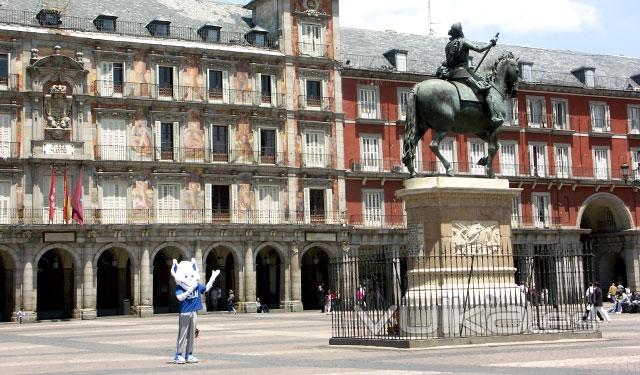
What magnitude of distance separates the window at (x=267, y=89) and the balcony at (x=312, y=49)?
99.0 inches

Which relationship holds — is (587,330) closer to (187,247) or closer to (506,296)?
(506,296)

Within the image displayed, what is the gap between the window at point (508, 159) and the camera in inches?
2463

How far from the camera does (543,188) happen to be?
63.8 meters

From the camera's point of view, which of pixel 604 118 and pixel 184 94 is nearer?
pixel 184 94

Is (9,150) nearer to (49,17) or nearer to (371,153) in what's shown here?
(49,17)

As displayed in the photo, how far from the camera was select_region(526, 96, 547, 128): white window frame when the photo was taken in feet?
209

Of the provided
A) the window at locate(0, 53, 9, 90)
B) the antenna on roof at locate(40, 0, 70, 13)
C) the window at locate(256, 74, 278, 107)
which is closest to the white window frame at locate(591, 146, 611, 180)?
the window at locate(256, 74, 278, 107)

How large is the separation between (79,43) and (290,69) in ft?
40.4

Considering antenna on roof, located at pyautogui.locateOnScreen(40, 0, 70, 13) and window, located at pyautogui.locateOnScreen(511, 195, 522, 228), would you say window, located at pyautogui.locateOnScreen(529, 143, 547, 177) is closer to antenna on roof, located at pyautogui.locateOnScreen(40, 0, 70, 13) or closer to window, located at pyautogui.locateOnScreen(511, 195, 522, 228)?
window, located at pyautogui.locateOnScreen(511, 195, 522, 228)

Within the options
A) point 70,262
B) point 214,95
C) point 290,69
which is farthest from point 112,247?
point 290,69

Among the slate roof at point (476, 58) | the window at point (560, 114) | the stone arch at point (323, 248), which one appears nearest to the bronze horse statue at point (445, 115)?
the stone arch at point (323, 248)

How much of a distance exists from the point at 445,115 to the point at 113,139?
33686mm

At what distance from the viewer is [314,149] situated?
5650 cm

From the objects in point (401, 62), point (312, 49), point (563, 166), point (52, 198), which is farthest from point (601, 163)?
point (52, 198)
